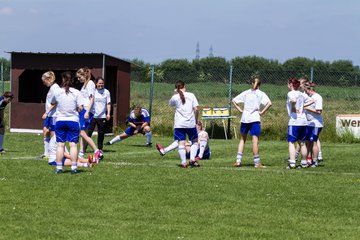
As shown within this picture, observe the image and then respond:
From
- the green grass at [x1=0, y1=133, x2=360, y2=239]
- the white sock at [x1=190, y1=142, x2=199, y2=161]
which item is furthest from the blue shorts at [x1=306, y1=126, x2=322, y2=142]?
the white sock at [x1=190, y1=142, x2=199, y2=161]

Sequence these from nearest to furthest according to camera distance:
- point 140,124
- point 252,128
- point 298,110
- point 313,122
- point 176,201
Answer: point 176,201 < point 298,110 < point 252,128 < point 313,122 < point 140,124

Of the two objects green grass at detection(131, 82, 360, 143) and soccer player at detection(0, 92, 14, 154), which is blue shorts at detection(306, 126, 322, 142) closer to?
soccer player at detection(0, 92, 14, 154)

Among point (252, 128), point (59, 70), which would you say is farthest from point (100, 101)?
point (59, 70)

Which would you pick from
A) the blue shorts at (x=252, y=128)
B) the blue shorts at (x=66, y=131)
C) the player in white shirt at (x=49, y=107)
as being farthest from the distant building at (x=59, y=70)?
the blue shorts at (x=66, y=131)

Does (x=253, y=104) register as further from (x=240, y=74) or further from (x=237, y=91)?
(x=237, y=91)

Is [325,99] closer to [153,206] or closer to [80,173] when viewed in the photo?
[80,173]

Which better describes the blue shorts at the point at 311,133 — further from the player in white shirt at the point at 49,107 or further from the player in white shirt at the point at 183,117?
the player in white shirt at the point at 49,107

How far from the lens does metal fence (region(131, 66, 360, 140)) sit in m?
29.1

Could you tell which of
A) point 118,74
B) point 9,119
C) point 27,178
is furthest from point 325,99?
point 27,178

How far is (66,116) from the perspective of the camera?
1389 cm

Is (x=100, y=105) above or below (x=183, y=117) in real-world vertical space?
above

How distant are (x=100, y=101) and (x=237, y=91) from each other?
18231mm

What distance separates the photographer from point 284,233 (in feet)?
29.0

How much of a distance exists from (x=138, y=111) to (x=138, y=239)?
1536cm
